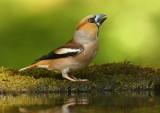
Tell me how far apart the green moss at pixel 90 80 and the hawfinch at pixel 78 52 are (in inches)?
9.1

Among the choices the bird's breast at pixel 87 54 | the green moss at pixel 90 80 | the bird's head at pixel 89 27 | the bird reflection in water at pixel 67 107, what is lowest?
the bird reflection in water at pixel 67 107

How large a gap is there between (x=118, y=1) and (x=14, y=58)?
376 cm

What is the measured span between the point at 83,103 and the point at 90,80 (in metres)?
1.54

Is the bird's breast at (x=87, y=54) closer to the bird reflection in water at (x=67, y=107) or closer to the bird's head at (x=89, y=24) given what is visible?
the bird's head at (x=89, y=24)

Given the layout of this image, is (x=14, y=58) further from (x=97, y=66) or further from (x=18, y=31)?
(x=97, y=66)

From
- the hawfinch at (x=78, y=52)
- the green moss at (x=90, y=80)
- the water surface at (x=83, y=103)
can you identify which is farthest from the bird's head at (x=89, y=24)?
the water surface at (x=83, y=103)

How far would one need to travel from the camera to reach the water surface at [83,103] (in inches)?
264

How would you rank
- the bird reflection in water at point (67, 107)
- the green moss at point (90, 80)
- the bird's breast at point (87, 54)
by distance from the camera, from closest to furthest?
the bird reflection in water at point (67, 107) < the green moss at point (90, 80) < the bird's breast at point (87, 54)

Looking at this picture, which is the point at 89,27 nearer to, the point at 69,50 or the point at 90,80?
the point at 69,50

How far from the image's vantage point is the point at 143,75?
912 centimetres

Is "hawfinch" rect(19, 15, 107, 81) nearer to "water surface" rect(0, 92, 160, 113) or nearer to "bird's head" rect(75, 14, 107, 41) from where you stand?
"bird's head" rect(75, 14, 107, 41)

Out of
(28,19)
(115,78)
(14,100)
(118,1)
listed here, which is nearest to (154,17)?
(118,1)

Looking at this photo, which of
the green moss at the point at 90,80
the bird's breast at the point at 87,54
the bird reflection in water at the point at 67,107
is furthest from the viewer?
the bird's breast at the point at 87,54

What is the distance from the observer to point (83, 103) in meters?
7.23
